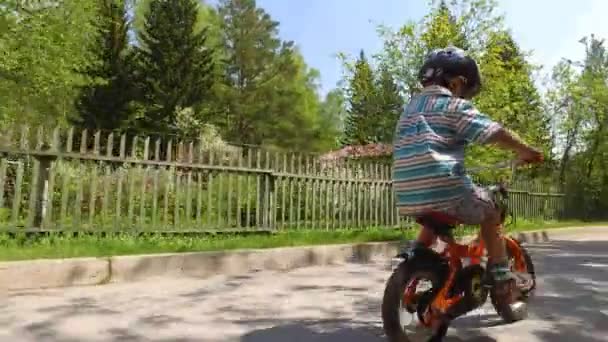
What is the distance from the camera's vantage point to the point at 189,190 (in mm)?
8016

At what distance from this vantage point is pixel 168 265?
239 inches

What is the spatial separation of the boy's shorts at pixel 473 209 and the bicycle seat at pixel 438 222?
61 millimetres

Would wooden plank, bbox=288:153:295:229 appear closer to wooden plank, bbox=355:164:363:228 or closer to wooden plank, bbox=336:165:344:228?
wooden plank, bbox=336:165:344:228

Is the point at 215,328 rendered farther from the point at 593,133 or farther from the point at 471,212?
the point at 593,133

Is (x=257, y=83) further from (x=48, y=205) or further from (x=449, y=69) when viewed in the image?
(x=449, y=69)

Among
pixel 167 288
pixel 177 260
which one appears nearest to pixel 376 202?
pixel 177 260

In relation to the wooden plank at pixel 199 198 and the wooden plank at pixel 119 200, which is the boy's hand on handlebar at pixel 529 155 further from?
the wooden plank at pixel 199 198

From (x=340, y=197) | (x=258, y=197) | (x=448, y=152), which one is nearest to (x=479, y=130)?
(x=448, y=152)

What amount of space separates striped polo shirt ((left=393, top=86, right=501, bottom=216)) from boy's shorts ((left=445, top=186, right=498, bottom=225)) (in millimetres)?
38

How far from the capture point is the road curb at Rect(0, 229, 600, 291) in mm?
5133

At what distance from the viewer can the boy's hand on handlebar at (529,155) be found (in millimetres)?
3270

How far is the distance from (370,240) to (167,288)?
167 inches

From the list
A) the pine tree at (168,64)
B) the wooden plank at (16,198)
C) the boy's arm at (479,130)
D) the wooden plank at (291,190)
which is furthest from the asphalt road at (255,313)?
the pine tree at (168,64)

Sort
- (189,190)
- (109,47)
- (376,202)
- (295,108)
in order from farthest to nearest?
(295,108)
(109,47)
(376,202)
(189,190)
